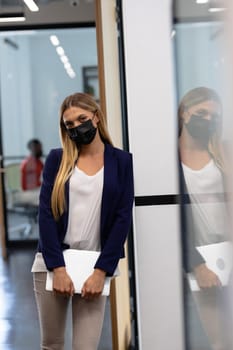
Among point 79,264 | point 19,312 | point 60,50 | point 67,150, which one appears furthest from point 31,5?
point 79,264

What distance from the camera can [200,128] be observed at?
1.21 m

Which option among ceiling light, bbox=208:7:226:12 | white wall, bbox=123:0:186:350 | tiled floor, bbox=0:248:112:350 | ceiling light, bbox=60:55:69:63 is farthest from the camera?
ceiling light, bbox=60:55:69:63

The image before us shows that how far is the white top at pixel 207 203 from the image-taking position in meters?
0.97

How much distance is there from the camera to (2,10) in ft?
17.2

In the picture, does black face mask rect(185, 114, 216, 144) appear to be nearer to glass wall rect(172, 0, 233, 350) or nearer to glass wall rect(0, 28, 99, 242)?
glass wall rect(172, 0, 233, 350)

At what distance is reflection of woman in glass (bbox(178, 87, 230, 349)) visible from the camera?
1.01 m

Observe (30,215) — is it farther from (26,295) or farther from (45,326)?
(45,326)

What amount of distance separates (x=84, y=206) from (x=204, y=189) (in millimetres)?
877

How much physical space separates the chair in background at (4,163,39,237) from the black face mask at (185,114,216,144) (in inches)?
212

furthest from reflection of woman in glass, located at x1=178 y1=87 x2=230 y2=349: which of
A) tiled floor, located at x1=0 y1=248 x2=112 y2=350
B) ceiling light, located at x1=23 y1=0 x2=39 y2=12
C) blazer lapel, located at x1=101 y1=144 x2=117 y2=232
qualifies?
ceiling light, located at x1=23 y1=0 x2=39 y2=12

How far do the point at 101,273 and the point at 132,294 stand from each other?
581 millimetres

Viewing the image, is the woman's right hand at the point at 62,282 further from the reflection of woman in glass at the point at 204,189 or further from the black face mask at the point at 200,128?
the black face mask at the point at 200,128

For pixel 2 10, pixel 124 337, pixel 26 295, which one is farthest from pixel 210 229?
pixel 2 10

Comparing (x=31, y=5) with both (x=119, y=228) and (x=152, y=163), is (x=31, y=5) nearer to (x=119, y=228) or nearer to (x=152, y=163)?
(x=152, y=163)
